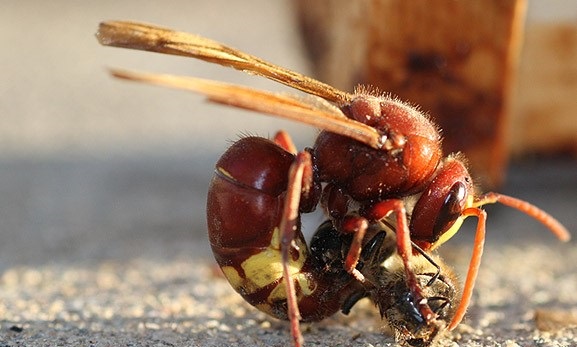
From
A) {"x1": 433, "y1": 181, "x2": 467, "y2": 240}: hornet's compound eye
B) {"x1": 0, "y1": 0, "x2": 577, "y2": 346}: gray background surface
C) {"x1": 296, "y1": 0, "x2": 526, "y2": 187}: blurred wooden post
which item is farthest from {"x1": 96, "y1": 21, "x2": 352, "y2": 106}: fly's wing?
{"x1": 296, "y1": 0, "x2": 526, "y2": 187}: blurred wooden post

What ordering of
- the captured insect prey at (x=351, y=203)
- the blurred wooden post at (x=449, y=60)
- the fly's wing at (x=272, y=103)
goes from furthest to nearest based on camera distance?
1. the blurred wooden post at (x=449, y=60)
2. the captured insect prey at (x=351, y=203)
3. the fly's wing at (x=272, y=103)

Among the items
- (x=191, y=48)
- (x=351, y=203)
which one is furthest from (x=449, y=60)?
(x=191, y=48)

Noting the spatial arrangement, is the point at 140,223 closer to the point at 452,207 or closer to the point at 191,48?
the point at 191,48

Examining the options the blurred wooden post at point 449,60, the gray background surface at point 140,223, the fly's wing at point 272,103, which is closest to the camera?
the fly's wing at point 272,103

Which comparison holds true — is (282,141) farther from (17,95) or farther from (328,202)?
(17,95)

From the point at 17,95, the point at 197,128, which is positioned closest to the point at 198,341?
the point at 197,128

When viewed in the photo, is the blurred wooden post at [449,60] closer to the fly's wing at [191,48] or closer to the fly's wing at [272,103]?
the fly's wing at [191,48]

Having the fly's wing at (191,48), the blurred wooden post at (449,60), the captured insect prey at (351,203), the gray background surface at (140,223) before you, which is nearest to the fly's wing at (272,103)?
the captured insect prey at (351,203)
